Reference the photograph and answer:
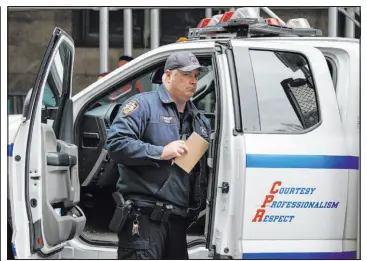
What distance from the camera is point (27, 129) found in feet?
15.0

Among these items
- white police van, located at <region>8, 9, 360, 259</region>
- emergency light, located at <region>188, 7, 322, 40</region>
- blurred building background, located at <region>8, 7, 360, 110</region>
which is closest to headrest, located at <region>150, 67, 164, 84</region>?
emergency light, located at <region>188, 7, 322, 40</region>

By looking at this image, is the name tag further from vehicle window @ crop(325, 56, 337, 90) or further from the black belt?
vehicle window @ crop(325, 56, 337, 90)

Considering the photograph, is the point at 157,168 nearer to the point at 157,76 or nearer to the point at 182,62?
the point at 182,62

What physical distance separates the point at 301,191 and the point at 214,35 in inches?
52.2

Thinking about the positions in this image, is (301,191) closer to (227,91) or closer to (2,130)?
(227,91)

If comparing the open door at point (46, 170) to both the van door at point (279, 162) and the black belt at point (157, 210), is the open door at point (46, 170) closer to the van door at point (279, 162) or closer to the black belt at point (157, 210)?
the black belt at point (157, 210)

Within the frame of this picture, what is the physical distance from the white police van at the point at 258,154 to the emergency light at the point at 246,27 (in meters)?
0.01

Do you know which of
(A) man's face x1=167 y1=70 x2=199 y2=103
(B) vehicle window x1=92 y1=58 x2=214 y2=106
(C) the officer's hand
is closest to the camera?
(C) the officer's hand

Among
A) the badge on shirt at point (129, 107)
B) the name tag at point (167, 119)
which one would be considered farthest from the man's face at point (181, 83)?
the badge on shirt at point (129, 107)

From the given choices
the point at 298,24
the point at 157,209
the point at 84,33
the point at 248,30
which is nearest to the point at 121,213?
the point at 157,209

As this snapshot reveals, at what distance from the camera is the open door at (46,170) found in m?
4.53

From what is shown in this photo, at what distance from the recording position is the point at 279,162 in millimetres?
4586

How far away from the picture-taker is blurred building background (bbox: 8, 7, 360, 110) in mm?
10664

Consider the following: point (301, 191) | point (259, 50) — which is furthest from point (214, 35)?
point (301, 191)
